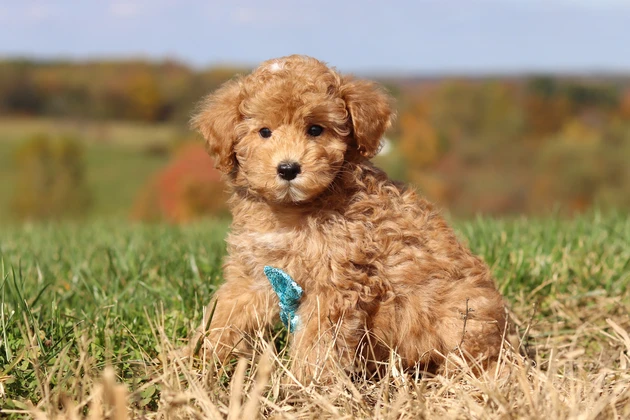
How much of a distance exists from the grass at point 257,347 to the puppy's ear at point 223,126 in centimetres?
109

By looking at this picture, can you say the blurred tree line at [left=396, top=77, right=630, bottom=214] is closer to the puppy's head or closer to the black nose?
the puppy's head

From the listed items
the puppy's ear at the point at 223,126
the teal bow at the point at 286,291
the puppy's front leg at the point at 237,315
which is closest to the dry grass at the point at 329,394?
the puppy's front leg at the point at 237,315

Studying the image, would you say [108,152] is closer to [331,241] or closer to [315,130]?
[315,130]

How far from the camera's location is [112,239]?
848 cm

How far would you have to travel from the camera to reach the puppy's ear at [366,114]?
14.9ft

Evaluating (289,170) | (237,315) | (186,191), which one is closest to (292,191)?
(289,170)

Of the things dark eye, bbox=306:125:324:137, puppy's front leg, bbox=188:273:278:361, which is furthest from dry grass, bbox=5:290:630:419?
dark eye, bbox=306:125:324:137

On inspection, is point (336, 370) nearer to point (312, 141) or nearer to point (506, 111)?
point (312, 141)

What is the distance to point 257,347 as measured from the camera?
4.71 m

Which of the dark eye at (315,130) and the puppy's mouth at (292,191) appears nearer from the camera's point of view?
the puppy's mouth at (292,191)

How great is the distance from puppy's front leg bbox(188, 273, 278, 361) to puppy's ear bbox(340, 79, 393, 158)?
3.75 feet

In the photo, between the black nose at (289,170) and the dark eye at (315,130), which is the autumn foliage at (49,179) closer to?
the dark eye at (315,130)

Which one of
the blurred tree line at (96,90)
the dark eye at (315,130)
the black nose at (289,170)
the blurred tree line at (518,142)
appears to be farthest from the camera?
the blurred tree line at (96,90)

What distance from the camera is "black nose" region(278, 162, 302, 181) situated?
4.15 meters
